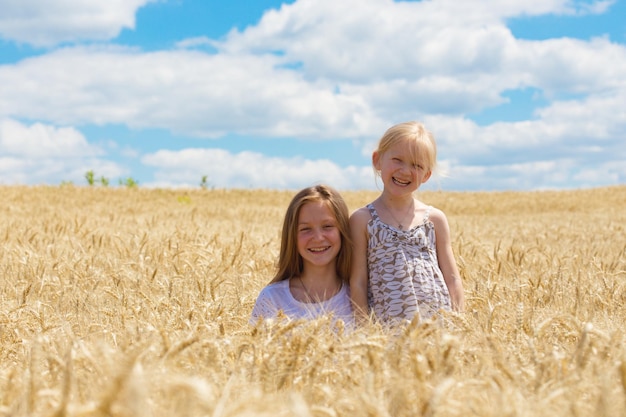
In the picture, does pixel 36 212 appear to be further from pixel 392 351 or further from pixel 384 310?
pixel 392 351

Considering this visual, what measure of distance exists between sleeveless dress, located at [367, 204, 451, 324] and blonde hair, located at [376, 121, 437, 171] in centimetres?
38

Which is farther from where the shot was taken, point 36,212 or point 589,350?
point 36,212

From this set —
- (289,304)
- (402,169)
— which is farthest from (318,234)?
(402,169)

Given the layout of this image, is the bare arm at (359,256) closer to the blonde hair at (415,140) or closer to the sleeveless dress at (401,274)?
the sleeveless dress at (401,274)

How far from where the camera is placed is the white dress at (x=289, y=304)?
3732 mm

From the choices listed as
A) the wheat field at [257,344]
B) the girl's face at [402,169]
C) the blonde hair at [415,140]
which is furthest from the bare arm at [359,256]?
the wheat field at [257,344]

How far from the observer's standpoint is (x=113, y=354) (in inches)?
74.5

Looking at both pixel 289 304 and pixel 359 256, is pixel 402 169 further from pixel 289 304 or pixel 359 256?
pixel 289 304

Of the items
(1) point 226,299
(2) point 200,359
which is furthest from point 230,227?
(2) point 200,359

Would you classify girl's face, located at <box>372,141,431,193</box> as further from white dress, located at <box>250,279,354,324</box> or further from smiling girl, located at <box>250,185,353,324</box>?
white dress, located at <box>250,279,354,324</box>

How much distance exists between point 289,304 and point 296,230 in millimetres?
416

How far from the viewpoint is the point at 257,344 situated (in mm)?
2377

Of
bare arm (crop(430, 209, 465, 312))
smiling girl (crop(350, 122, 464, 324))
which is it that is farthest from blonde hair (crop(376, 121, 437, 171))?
bare arm (crop(430, 209, 465, 312))

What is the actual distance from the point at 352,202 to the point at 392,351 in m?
21.2
